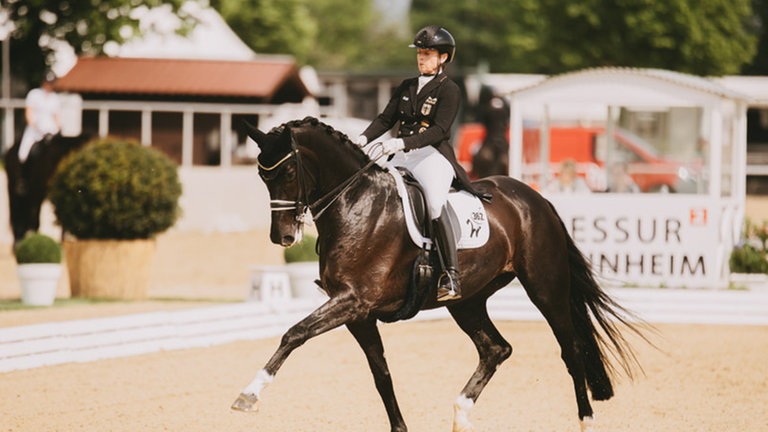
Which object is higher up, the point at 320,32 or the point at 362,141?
the point at 320,32

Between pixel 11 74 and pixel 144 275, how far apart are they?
21348 millimetres

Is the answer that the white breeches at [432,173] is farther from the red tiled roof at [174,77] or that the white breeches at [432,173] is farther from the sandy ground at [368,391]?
the red tiled roof at [174,77]

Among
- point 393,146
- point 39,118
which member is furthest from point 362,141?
point 39,118

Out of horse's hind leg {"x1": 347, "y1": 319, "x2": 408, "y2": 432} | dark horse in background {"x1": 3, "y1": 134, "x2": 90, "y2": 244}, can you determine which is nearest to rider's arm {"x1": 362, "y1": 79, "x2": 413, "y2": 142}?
horse's hind leg {"x1": 347, "y1": 319, "x2": 408, "y2": 432}

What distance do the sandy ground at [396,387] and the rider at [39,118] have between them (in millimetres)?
6732

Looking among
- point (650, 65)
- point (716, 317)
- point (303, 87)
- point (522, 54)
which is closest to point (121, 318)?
point (716, 317)

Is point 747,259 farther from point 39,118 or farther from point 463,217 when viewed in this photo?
point 39,118

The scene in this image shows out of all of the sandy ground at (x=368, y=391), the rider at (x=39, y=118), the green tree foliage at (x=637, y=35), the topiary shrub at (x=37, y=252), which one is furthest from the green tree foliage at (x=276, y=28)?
the sandy ground at (x=368, y=391)

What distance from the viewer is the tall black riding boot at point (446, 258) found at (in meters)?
8.19

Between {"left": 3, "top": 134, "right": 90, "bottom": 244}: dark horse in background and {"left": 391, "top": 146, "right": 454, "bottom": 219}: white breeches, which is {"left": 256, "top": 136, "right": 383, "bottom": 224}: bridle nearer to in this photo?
{"left": 391, "top": 146, "right": 454, "bottom": 219}: white breeches

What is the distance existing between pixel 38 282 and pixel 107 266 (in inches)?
35.9

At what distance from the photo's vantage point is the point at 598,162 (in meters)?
32.2

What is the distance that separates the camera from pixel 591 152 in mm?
32844

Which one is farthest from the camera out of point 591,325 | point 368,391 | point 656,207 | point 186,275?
point 186,275
